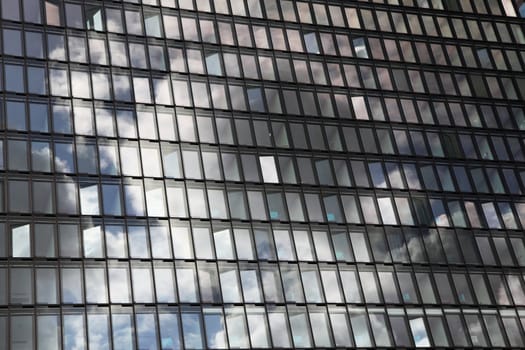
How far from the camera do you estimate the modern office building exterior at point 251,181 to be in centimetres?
5328

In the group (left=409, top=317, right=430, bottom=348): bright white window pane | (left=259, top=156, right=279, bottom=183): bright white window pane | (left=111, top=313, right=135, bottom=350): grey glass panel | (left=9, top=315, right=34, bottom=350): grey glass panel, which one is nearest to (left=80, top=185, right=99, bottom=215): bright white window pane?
(left=111, top=313, right=135, bottom=350): grey glass panel

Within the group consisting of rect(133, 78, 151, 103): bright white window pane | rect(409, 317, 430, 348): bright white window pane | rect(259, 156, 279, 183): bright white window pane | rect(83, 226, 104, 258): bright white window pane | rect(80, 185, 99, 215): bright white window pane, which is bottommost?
rect(409, 317, 430, 348): bright white window pane

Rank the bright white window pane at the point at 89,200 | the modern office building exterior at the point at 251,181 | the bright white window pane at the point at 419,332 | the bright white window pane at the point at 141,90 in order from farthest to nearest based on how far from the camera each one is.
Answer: the bright white window pane at the point at 141,90 < the bright white window pane at the point at 419,332 < the bright white window pane at the point at 89,200 < the modern office building exterior at the point at 251,181

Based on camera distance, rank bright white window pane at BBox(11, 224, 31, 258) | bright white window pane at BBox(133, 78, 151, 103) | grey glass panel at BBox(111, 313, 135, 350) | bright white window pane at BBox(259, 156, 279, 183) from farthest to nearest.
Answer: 1. bright white window pane at BBox(133, 78, 151, 103)
2. bright white window pane at BBox(259, 156, 279, 183)
3. bright white window pane at BBox(11, 224, 31, 258)
4. grey glass panel at BBox(111, 313, 135, 350)

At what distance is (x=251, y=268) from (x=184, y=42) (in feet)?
60.5

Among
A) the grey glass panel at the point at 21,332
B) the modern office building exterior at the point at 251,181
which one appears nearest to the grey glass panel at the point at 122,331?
the modern office building exterior at the point at 251,181

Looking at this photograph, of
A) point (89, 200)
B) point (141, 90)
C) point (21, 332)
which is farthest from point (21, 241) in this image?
point (141, 90)

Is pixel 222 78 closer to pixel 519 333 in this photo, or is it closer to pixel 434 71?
pixel 434 71

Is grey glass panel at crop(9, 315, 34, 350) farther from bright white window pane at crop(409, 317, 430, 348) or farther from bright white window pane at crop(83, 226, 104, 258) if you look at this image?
bright white window pane at crop(409, 317, 430, 348)

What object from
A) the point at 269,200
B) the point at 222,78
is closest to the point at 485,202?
the point at 269,200

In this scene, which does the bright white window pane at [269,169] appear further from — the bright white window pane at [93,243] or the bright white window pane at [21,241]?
the bright white window pane at [21,241]

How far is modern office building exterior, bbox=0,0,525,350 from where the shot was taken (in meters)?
53.3

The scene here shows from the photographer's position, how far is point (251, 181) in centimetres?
6059

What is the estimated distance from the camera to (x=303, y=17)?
71000mm
